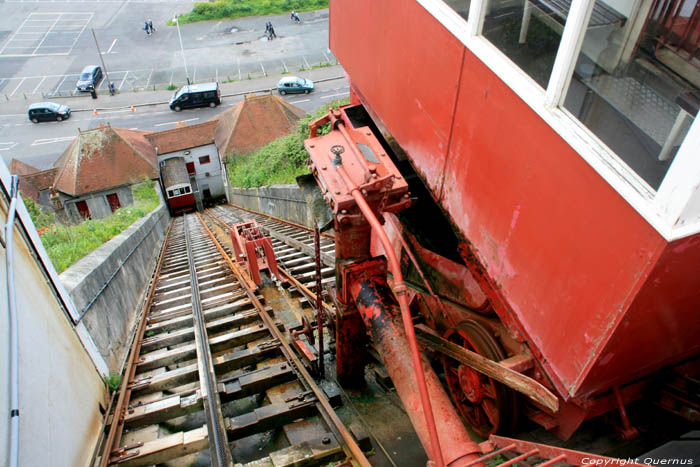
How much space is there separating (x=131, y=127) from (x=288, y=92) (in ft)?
37.0

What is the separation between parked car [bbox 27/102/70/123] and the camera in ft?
95.9

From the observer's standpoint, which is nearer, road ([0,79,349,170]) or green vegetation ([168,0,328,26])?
road ([0,79,349,170])

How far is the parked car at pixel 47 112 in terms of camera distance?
2922 centimetres

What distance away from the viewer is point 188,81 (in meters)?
31.2

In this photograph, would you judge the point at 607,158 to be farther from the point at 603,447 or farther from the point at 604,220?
the point at 603,447

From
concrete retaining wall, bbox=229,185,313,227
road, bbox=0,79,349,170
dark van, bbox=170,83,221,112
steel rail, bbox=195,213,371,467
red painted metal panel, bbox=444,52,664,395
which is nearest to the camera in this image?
red painted metal panel, bbox=444,52,664,395

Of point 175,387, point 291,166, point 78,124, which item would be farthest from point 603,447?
point 78,124

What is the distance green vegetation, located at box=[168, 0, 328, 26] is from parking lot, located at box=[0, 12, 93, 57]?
931 centimetres

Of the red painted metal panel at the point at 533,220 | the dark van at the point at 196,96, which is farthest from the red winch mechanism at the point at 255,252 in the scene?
the dark van at the point at 196,96

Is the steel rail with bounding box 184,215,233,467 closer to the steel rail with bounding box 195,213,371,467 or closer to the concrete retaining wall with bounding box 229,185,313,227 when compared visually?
the steel rail with bounding box 195,213,371,467

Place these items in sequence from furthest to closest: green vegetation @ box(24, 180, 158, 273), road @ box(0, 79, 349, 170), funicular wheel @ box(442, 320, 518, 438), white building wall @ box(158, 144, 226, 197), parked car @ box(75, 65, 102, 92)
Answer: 1. parked car @ box(75, 65, 102, 92)
2. road @ box(0, 79, 349, 170)
3. white building wall @ box(158, 144, 226, 197)
4. green vegetation @ box(24, 180, 158, 273)
5. funicular wheel @ box(442, 320, 518, 438)

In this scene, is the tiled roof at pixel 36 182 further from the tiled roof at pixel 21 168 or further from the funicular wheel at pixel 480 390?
the funicular wheel at pixel 480 390

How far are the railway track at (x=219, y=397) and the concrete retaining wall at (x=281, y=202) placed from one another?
16.4 ft

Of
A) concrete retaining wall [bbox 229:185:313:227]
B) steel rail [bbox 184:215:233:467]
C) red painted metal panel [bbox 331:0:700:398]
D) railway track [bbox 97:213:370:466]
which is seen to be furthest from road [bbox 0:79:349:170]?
red painted metal panel [bbox 331:0:700:398]
